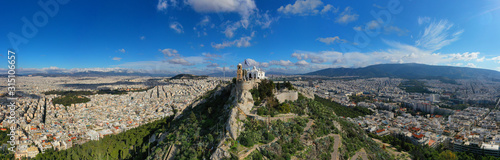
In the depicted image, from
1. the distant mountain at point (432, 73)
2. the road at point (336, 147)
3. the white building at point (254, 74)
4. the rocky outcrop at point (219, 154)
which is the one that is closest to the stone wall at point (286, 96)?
the white building at point (254, 74)

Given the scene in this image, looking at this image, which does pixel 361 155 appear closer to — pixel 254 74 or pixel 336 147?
pixel 336 147

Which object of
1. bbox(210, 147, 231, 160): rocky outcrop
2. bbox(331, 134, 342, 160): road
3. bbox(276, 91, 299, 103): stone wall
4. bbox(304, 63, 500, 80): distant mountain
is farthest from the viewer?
bbox(304, 63, 500, 80): distant mountain

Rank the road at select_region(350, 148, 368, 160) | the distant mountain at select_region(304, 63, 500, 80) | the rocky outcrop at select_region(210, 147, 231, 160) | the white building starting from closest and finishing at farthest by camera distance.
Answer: the rocky outcrop at select_region(210, 147, 231, 160) < the road at select_region(350, 148, 368, 160) < the white building < the distant mountain at select_region(304, 63, 500, 80)

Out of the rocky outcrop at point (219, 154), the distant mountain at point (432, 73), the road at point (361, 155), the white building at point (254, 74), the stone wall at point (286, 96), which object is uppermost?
the distant mountain at point (432, 73)

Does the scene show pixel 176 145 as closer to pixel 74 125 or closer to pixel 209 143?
pixel 209 143

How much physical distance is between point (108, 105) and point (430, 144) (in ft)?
214

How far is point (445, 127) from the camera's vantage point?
3544 centimetres

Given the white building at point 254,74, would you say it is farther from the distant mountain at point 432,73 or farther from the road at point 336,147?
the distant mountain at point 432,73

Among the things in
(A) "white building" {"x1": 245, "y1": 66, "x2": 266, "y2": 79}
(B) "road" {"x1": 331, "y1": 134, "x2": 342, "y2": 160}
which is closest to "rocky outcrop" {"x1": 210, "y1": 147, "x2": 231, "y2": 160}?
(B) "road" {"x1": 331, "y1": 134, "x2": 342, "y2": 160}

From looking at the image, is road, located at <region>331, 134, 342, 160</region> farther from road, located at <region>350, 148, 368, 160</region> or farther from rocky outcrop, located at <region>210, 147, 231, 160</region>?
rocky outcrop, located at <region>210, 147, 231, 160</region>

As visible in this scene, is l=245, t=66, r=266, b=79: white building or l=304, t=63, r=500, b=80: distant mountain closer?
l=245, t=66, r=266, b=79: white building

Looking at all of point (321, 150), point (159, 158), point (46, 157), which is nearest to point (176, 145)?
point (159, 158)

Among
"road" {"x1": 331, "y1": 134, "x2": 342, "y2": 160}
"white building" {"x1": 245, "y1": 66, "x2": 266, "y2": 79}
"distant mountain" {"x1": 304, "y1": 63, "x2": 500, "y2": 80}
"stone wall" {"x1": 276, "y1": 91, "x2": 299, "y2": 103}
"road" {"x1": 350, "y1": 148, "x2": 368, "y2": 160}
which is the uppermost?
"distant mountain" {"x1": 304, "y1": 63, "x2": 500, "y2": 80}

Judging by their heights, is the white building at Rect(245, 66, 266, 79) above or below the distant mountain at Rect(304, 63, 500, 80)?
below
